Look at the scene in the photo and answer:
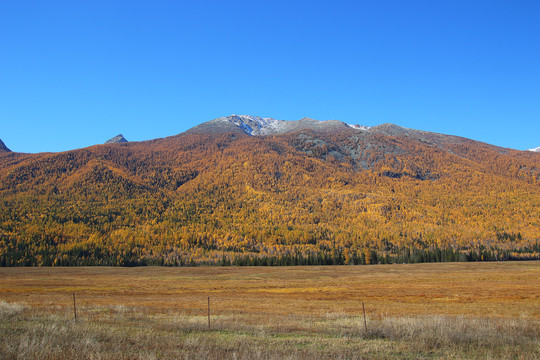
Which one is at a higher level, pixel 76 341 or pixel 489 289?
pixel 76 341

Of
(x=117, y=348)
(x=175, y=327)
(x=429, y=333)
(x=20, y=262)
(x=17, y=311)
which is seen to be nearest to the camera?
(x=117, y=348)

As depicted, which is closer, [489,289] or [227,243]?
[489,289]

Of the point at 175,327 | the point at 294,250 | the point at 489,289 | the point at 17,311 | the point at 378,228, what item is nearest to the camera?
the point at 175,327

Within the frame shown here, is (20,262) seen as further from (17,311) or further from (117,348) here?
(117,348)

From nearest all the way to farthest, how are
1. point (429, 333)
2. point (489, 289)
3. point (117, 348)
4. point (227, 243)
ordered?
point (117, 348)
point (429, 333)
point (489, 289)
point (227, 243)

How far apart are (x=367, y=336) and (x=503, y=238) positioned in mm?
189825

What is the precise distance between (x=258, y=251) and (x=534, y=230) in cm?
Answer: 13919

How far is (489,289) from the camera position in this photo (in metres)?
50.9

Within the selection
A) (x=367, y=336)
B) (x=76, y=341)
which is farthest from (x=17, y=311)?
(x=367, y=336)

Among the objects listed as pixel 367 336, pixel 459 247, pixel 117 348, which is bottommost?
pixel 459 247

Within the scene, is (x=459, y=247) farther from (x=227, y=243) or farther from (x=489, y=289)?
(x=489, y=289)

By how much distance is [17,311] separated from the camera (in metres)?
24.3

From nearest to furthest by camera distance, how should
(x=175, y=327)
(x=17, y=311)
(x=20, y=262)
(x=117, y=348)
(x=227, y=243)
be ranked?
(x=117, y=348), (x=175, y=327), (x=17, y=311), (x=20, y=262), (x=227, y=243)

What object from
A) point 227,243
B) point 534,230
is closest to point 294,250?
point 227,243
